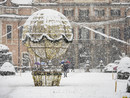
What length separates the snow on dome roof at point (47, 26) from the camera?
46.8ft

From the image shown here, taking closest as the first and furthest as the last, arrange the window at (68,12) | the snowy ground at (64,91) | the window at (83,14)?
the snowy ground at (64,91) < the window at (83,14) < the window at (68,12)

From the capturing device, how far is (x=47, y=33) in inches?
561

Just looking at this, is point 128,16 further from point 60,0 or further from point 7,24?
point 7,24

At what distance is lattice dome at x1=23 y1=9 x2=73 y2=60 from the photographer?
14.3m

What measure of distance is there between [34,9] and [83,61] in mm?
9557

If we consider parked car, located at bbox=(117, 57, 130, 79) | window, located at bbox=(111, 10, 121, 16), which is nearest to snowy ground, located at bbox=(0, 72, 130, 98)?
parked car, located at bbox=(117, 57, 130, 79)

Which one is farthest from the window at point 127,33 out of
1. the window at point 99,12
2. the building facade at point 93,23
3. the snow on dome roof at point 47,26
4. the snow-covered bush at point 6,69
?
the snow on dome roof at point 47,26

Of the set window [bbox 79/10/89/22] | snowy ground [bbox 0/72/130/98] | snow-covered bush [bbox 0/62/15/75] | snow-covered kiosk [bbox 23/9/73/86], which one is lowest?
snow-covered bush [bbox 0/62/15/75]

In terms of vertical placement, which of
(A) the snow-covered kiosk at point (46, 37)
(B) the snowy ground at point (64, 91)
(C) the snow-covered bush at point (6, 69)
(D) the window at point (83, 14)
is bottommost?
(C) the snow-covered bush at point (6, 69)

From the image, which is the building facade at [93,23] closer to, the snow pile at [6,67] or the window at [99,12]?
the window at [99,12]

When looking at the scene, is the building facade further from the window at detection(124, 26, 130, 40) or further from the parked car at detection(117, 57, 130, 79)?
the parked car at detection(117, 57, 130, 79)

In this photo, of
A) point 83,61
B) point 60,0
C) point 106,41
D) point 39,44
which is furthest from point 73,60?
point 39,44

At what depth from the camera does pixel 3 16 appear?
121 ft

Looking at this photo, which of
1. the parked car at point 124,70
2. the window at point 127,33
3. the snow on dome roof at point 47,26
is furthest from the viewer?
the window at point 127,33
